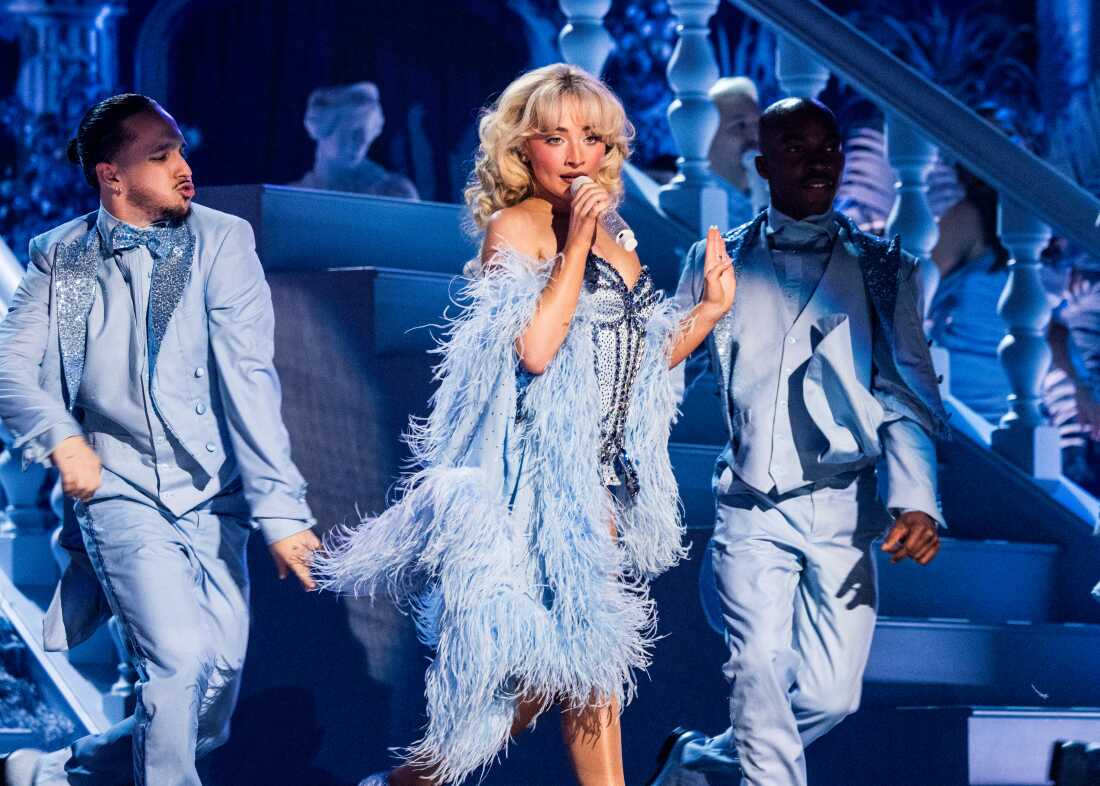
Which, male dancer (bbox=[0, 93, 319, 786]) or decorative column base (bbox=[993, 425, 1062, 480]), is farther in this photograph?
decorative column base (bbox=[993, 425, 1062, 480])

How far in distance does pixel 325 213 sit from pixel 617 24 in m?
4.41

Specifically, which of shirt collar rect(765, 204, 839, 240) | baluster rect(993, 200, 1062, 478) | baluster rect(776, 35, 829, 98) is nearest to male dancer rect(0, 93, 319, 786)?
shirt collar rect(765, 204, 839, 240)

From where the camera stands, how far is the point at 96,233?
11.1 ft

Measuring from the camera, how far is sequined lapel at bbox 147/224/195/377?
3.30m

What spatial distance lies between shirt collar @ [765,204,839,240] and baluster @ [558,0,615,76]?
A: 1.48 m

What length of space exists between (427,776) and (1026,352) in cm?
248

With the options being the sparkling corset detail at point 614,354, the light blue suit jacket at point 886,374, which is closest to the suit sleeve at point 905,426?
the light blue suit jacket at point 886,374

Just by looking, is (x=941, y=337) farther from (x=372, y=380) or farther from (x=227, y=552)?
(x=227, y=552)

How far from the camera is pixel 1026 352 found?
194 inches

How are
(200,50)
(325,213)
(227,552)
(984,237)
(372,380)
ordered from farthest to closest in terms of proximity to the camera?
(200,50) → (984,237) → (325,213) → (372,380) → (227,552)

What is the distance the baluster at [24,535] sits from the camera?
4.51 meters

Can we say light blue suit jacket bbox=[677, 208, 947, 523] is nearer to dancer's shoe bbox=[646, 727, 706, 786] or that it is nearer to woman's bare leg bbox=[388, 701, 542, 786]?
dancer's shoe bbox=[646, 727, 706, 786]

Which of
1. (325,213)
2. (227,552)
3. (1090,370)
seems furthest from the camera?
(1090,370)

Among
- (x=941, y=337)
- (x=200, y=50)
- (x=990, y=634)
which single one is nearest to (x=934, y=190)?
(x=941, y=337)
